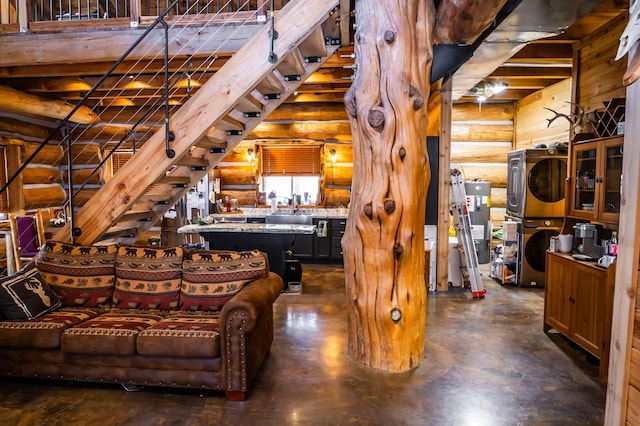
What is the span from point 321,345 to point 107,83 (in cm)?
510

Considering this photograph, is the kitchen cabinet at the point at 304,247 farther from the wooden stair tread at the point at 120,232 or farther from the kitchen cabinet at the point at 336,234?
the wooden stair tread at the point at 120,232

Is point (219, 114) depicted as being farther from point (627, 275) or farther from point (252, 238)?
point (627, 275)

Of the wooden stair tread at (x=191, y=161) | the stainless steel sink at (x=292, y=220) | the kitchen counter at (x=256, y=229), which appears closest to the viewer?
the wooden stair tread at (x=191, y=161)

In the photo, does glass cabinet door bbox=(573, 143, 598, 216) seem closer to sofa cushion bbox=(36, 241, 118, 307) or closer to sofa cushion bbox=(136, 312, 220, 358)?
sofa cushion bbox=(136, 312, 220, 358)

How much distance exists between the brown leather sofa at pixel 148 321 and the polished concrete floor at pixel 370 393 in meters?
0.13

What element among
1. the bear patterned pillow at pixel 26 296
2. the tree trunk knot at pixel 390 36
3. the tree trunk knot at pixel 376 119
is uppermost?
the tree trunk knot at pixel 390 36

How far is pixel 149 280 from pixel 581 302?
147 inches

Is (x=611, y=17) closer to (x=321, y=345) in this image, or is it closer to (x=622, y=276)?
(x=622, y=276)

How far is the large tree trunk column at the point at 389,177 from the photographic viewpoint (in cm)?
Result: 304

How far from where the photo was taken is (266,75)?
11.4ft

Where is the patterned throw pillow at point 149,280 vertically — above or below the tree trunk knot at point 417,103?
below

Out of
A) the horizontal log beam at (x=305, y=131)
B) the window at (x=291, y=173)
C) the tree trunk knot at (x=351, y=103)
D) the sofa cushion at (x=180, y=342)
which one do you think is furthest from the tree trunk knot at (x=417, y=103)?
the window at (x=291, y=173)

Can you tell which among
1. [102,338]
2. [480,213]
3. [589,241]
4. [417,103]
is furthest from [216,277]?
[480,213]

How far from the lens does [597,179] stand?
11.6ft
